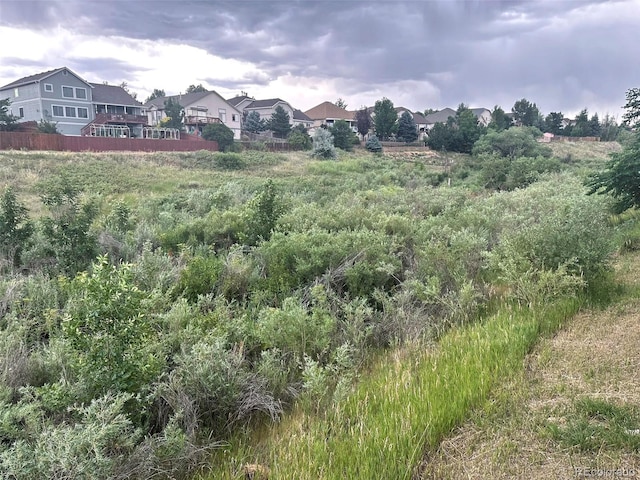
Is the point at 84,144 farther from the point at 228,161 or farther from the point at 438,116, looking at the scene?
the point at 438,116

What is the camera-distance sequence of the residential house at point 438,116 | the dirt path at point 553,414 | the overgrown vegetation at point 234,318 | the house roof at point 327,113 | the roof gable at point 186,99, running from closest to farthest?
the dirt path at point 553,414 < the overgrown vegetation at point 234,318 < the roof gable at point 186,99 < the house roof at point 327,113 < the residential house at point 438,116

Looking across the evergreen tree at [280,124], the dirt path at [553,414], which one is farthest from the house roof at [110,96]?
the dirt path at [553,414]

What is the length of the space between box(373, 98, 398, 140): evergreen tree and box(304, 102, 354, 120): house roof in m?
12.6

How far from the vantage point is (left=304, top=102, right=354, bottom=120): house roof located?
69312 millimetres

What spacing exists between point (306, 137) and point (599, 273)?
43.2 meters

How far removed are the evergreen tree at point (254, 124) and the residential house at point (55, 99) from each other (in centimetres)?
1764

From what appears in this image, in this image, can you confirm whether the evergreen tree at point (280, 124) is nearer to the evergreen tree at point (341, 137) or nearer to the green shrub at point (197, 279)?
the evergreen tree at point (341, 137)

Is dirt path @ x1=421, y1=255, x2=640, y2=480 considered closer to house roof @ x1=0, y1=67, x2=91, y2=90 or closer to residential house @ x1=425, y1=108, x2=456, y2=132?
house roof @ x1=0, y1=67, x2=91, y2=90

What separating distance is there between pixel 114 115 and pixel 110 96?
4.13 metres

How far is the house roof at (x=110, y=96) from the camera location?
4914cm

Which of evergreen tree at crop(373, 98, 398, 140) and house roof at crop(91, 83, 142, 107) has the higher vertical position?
house roof at crop(91, 83, 142, 107)

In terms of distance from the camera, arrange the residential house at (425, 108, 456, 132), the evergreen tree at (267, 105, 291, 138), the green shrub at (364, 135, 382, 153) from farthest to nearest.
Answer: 1. the residential house at (425, 108, 456, 132)
2. the evergreen tree at (267, 105, 291, 138)
3. the green shrub at (364, 135, 382, 153)

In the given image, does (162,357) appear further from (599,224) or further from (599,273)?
(599,224)

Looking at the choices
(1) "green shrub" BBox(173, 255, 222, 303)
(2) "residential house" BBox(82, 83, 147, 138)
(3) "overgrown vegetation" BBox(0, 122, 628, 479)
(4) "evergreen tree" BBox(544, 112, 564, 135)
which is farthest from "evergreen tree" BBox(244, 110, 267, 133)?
(1) "green shrub" BBox(173, 255, 222, 303)
